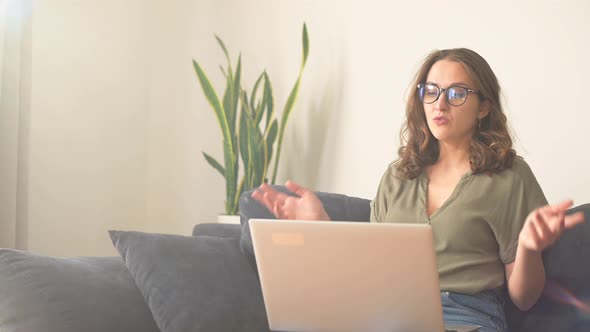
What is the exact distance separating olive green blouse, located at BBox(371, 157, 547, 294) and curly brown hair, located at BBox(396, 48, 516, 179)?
0.12 ft

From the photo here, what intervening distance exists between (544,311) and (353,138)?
1.34 meters

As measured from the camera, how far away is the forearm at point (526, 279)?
5.08 ft

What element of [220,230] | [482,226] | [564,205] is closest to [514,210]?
[482,226]

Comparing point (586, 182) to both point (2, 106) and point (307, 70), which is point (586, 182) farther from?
point (2, 106)

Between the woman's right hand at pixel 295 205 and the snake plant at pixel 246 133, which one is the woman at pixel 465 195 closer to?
the woman's right hand at pixel 295 205

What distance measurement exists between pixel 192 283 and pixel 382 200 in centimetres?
54

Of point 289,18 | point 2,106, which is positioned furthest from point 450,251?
point 2,106

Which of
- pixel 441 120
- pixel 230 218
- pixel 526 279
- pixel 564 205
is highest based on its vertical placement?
pixel 441 120

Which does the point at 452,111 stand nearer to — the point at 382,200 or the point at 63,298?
the point at 382,200

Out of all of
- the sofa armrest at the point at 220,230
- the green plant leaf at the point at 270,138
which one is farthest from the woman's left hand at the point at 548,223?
the green plant leaf at the point at 270,138

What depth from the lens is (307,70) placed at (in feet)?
10.5

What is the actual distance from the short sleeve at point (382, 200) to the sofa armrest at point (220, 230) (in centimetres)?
44

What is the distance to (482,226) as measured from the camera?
170 cm

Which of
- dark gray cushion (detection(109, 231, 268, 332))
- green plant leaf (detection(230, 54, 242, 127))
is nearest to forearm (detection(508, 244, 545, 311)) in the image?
dark gray cushion (detection(109, 231, 268, 332))
